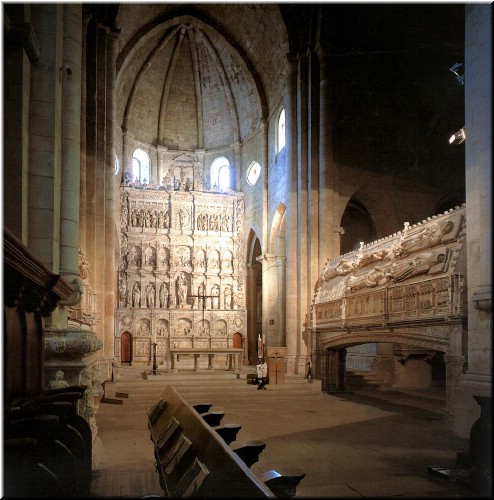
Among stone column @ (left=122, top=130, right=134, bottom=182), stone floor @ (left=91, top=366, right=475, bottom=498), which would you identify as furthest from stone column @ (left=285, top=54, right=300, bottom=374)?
stone column @ (left=122, top=130, right=134, bottom=182)

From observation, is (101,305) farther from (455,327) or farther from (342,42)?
(342,42)

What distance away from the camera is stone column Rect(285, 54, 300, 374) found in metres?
20.5

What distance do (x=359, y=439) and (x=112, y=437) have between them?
13.5 feet

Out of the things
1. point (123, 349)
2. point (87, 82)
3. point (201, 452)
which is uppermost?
point (87, 82)

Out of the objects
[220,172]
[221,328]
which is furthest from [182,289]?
[220,172]

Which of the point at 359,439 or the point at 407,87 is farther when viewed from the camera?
the point at 407,87

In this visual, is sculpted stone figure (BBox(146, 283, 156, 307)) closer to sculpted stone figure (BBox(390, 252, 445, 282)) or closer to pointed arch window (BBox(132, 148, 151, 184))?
pointed arch window (BBox(132, 148, 151, 184))

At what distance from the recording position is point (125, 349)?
26.3 m

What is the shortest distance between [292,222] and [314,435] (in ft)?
41.3

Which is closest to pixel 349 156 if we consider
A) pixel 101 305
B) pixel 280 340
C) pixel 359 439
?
pixel 280 340

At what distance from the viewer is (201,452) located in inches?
136

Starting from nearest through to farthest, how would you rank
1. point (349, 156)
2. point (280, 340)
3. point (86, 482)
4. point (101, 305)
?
point (86, 482) → point (101, 305) → point (349, 156) → point (280, 340)

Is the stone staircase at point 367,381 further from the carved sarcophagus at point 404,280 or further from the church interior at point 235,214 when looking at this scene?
the carved sarcophagus at point 404,280

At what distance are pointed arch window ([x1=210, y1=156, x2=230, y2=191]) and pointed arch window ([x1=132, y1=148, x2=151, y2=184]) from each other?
3.60 metres
